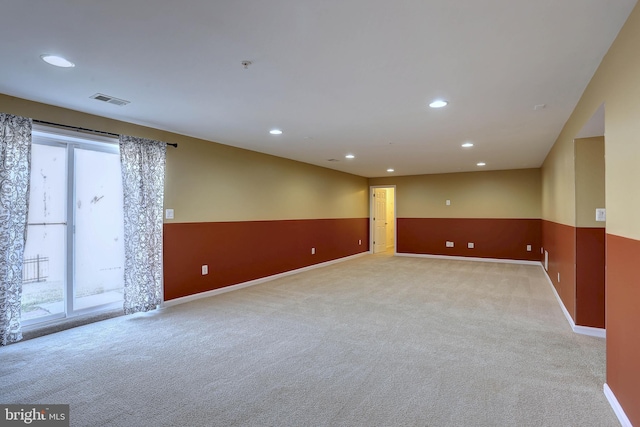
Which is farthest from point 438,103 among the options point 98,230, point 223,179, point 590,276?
point 98,230

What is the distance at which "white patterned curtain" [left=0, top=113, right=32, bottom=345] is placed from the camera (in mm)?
3039

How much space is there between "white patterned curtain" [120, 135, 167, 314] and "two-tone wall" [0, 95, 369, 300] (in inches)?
7.0

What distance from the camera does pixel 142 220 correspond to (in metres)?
4.08

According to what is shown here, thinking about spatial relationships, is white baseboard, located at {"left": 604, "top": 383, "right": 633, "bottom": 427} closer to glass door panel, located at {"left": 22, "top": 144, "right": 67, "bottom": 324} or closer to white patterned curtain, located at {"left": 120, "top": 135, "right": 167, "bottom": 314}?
white patterned curtain, located at {"left": 120, "top": 135, "right": 167, "bottom": 314}

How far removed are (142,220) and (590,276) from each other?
16.7ft

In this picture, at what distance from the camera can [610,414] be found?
2.04 metres

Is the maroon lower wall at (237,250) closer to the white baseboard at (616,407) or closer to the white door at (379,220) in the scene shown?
the white door at (379,220)

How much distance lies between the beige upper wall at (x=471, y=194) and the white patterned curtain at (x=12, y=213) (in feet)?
26.1

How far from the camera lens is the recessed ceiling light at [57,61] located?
7.54 ft

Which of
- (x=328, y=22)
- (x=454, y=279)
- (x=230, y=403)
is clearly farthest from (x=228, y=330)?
(x=454, y=279)

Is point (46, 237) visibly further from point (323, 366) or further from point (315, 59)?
point (315, 59)

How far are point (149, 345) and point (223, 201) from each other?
2.55m

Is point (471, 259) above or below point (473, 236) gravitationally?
below

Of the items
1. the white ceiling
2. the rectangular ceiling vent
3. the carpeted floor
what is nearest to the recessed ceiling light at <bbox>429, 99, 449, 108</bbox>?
the white ceiling
